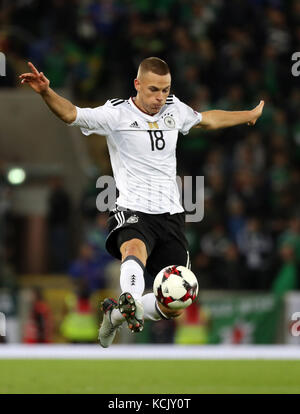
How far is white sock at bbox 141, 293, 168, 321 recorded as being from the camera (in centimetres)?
868

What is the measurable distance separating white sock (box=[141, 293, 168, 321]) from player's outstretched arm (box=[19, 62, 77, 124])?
1.64 m

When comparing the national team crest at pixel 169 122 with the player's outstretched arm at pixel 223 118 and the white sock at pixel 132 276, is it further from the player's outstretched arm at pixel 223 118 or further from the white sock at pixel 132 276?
the white sock at pixel 132 276

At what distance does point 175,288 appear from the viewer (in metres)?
8.13

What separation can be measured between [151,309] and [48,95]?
1977 millimetres

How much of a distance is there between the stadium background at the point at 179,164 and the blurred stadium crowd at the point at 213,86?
0.02 metres

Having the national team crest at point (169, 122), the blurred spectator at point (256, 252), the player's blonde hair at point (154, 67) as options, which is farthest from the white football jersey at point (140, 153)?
the blurred spectator at point (256, 252)

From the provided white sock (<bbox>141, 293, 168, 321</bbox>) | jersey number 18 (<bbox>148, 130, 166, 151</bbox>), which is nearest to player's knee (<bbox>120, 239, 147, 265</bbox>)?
white sock (<bbox>141, 293, 168, 321</bbox>)

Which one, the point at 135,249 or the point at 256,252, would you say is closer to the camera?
the point at 135,249

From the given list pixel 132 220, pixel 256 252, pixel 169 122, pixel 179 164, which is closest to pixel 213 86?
pixel 179 164

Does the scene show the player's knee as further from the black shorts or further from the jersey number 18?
the jersey number 18

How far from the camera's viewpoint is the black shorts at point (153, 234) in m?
8.49

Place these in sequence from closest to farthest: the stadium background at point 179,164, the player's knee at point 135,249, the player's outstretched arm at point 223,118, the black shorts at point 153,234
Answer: the player's knee at point 135,249, the black shorts at point 153,234, the player's outstretched arm at point 223,118, the stadium background at point 179,164

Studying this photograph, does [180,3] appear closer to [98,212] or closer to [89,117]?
[98,212]

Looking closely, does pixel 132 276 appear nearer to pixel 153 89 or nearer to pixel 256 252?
pixel 153 89
